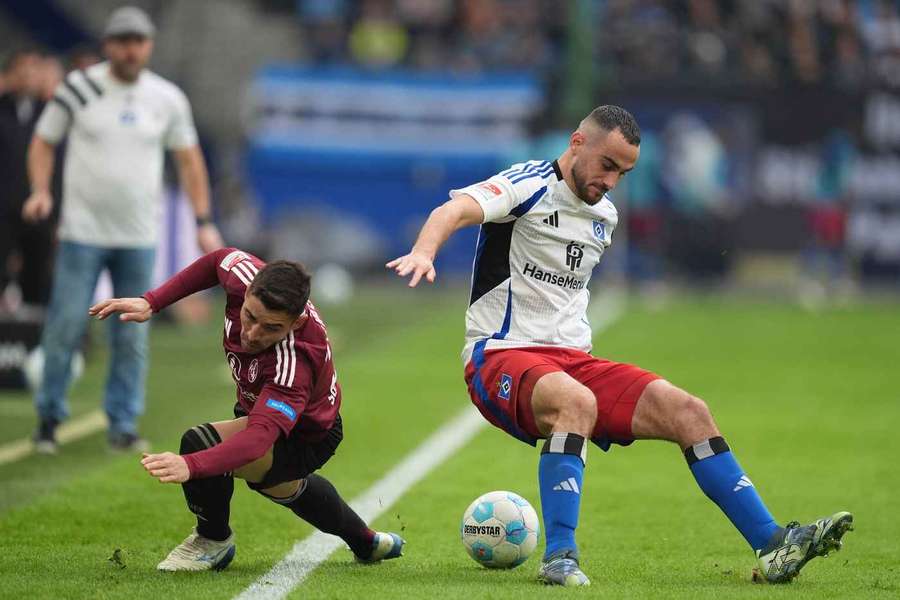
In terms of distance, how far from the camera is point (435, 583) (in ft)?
19.1

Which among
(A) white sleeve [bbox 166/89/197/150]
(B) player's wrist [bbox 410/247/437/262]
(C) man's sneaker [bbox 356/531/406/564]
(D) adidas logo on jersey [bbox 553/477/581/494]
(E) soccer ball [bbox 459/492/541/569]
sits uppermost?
(A) white sleeve [bbox 166/89/197/150]

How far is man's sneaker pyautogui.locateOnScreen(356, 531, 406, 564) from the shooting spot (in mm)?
6217

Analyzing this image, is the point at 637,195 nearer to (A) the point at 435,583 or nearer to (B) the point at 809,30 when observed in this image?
(B) the point at 809,30

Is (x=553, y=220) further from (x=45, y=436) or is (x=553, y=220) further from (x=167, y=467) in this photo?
→ (x=45, y=436)

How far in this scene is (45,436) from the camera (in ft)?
30.0

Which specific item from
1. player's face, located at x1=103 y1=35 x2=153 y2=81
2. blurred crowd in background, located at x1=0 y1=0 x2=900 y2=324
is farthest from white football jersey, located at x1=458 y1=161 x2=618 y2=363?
blurred crowd in background, located at x1=0 y1=0 x2=900 y2=324

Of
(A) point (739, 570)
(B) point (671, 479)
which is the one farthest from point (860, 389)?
(A) point (739, 570)

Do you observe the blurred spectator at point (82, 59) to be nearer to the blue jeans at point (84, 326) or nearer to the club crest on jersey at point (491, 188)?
the blue jeans at point (84, 326)

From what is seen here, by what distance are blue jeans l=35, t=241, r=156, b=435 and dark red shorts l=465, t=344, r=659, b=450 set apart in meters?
3.30

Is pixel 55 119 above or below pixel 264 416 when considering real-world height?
above

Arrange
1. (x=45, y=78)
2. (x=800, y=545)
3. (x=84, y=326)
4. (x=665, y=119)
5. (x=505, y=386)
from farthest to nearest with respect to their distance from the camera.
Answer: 1. (x=665, y=119)
2. (x=45, y=78)
3. (x=84, y=326)
4. (x=505, y=386)
5. (x=800, y=545)

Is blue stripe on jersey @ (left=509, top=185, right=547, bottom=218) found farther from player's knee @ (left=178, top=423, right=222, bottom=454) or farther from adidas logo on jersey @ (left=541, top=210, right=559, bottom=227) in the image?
player's knee @ (left=178, top=423, right=222, bottom=454)

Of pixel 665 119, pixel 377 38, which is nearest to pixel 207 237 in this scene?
pixel 665 119

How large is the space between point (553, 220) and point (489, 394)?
2.36 feet
